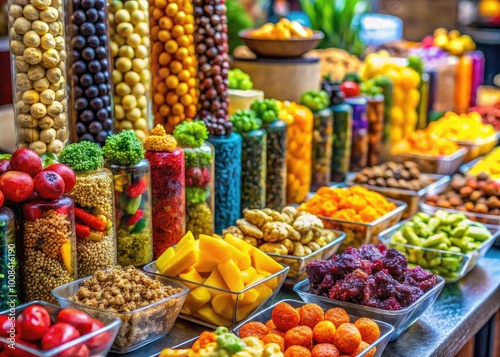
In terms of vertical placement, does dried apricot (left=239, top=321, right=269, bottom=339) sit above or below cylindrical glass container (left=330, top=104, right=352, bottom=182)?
below

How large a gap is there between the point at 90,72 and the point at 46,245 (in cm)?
58

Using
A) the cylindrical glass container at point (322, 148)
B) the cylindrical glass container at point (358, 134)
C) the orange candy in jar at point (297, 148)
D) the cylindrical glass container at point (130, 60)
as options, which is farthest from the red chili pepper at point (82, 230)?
the cylindrical glass container at point (358, 134)

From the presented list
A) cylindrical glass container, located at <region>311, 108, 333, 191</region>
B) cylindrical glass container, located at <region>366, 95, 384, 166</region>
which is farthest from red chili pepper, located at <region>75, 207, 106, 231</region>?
cylindrical glass container, located at <region>366, 95, 384, 166</region>

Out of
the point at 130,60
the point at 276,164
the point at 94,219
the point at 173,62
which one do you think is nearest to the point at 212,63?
the point at 173,62

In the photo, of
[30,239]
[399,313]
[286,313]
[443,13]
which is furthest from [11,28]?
[443,13]

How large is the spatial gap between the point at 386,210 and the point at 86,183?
42.8 inches

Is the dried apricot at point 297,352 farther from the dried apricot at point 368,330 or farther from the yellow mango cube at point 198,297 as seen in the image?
the yellow mango cube at point 198,297

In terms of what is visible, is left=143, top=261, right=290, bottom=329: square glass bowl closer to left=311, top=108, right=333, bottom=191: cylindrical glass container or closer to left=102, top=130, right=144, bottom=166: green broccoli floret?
left=102, top=130, right=144, bottom=166: green broccoli floret

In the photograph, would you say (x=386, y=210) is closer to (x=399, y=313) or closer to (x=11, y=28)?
(x=399, y=313)

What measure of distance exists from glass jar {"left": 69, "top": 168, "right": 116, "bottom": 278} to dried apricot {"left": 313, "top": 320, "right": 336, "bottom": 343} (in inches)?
21.5

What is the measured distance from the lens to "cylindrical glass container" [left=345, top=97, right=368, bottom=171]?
9.63 ft

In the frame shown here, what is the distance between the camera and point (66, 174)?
159 cm

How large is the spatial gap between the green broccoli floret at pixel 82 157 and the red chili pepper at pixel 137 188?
11 cm

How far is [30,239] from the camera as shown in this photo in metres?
1.54
